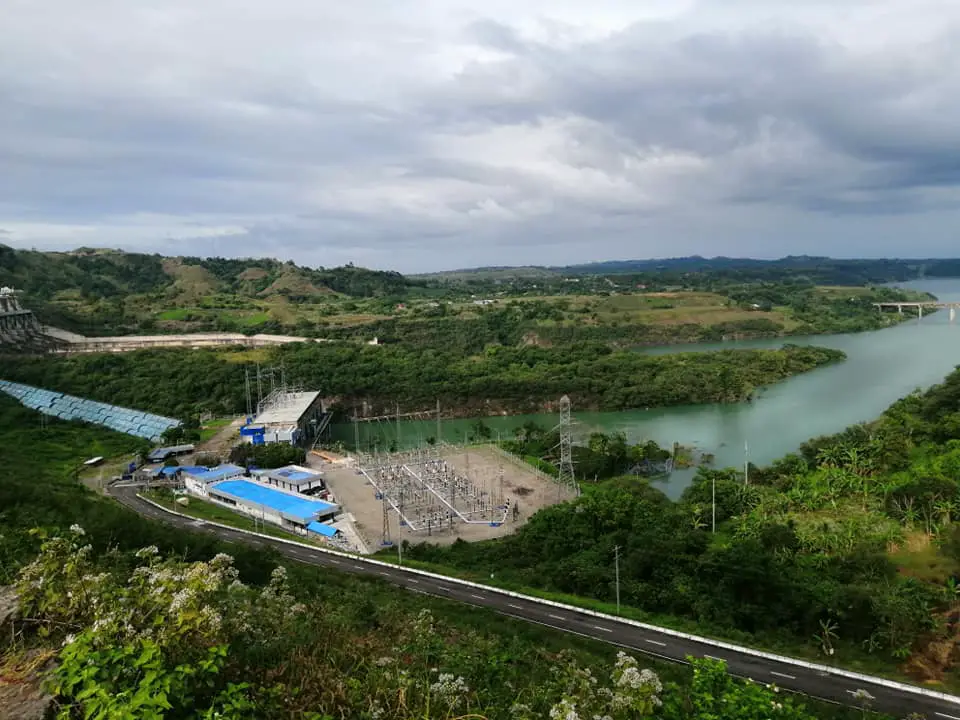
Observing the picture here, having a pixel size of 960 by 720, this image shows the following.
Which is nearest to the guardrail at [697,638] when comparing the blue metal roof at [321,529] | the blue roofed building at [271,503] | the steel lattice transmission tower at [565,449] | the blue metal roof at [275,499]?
the blue metal roof at [321,529]

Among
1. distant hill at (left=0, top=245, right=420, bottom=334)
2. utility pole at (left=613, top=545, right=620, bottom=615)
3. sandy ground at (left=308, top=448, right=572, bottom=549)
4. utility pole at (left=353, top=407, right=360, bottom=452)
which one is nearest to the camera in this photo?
utility pole at (left=613, top=545, right=620, bottom=615)

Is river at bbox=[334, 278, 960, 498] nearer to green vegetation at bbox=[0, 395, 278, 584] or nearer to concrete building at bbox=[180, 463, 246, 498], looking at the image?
concrete building at bbox=[180, 463, 246, 498]

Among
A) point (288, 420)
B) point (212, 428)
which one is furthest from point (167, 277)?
point (288, 420)

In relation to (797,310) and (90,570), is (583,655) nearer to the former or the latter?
(90,570)

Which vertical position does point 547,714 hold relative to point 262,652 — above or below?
below

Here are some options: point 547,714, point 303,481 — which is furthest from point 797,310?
point 547,714

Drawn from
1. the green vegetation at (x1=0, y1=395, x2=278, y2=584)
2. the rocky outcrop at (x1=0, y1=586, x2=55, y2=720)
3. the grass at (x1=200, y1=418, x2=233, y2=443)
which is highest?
the rocky outcrop at (x1=0, y1=586, x2=55, y2=720)

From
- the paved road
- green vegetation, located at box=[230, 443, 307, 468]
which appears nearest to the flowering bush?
the paved road
